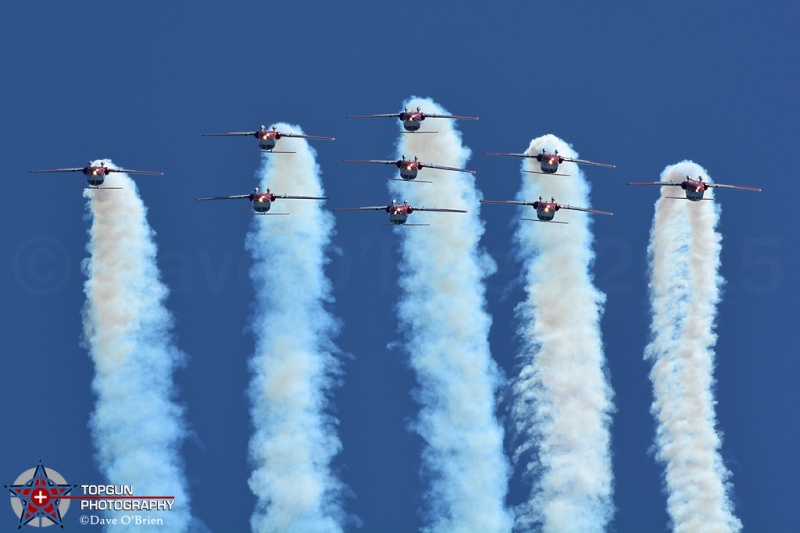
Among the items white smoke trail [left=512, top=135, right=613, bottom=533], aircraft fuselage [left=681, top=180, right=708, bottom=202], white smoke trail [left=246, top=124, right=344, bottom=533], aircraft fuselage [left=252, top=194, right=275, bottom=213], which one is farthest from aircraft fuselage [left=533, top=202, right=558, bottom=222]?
aircraft fuselage [left=252, top=194, right=275, bottom=213]

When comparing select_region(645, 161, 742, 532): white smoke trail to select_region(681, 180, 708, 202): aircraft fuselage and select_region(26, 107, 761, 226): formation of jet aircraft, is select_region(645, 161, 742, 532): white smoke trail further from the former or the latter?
select_region(681, 180, 708, 202): aircraft fuselage

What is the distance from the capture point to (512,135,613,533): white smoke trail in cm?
9262

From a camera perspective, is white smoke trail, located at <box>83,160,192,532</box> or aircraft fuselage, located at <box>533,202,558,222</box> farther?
white smoke trail, located at <box>83,160,192,532</box>

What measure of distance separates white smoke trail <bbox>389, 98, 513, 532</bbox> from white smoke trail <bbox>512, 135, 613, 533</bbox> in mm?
1956

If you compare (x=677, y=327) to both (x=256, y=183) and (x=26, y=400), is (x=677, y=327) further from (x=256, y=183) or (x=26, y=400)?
(x=26, y=400)

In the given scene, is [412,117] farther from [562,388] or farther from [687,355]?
[687,355]

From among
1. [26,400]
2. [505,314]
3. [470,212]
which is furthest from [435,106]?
[26,400]

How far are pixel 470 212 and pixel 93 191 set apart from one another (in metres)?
21.6

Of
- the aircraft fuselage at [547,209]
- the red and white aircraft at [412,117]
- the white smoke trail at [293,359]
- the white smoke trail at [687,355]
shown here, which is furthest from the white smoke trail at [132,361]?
the white smoke trail at [687,355]

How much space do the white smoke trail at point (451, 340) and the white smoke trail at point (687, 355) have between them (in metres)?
9.05

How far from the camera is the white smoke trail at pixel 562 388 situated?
3647 inches

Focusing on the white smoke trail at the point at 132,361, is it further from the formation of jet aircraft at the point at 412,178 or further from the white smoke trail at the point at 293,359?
the white smoke trail at the point at 293,359

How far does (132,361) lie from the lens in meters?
95.6

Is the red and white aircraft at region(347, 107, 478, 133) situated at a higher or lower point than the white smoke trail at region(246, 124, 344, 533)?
higher
